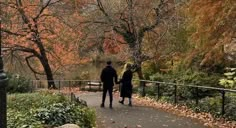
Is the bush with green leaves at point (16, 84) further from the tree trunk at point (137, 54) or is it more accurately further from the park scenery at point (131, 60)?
the tree trunk at point (137, 54)

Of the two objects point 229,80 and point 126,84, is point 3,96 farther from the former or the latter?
point 126,84

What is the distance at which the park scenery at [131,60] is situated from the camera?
Result: 10.8 meters

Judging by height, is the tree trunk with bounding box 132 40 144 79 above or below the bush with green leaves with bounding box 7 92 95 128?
above

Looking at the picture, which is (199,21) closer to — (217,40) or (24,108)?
(217,40)

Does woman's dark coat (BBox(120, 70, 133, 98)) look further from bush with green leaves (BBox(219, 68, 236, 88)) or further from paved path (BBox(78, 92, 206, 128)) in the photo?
bush with green leaves (BBox(219, 68, 236, 88))

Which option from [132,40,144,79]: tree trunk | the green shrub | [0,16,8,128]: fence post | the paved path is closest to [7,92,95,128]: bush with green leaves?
the green shrub

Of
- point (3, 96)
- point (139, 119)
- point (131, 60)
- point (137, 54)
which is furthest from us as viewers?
point (131, 60)

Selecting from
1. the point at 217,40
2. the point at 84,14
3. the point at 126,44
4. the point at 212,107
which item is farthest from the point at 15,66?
the point at 217,40

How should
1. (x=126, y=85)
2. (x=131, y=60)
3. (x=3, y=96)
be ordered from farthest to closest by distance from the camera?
(x=131, y=60), (x=126, y=85), (x=3, y=96)

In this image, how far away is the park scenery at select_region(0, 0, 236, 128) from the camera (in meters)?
10.8

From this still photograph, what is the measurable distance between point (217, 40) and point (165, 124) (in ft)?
8.92

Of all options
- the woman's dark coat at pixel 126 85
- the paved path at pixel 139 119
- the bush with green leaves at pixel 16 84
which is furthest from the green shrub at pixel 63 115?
the bush with green leaves at pixel 16 84

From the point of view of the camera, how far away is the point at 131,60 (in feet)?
93.2

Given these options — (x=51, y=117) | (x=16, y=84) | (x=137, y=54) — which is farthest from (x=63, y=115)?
(x=137, y=54)
